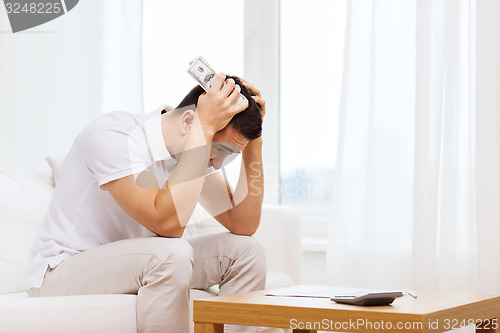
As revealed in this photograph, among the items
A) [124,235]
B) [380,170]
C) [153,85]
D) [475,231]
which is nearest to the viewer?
[124,235]

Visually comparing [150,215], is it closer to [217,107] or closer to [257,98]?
[217,107]

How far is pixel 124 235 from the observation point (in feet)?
5.62

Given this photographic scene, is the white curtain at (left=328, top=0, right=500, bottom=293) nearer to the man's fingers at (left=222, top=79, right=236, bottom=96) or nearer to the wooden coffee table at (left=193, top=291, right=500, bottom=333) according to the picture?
the wooden coffee table at (left=193, top=291, right=500, bottom=333)

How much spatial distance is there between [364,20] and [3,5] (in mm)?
1664

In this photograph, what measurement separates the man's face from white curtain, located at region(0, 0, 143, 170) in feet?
4.71

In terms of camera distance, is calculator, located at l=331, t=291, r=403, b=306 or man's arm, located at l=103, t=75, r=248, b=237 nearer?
calculator, located at l=331, t=291, r=403, b=306

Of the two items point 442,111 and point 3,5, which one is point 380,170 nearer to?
point 442,111

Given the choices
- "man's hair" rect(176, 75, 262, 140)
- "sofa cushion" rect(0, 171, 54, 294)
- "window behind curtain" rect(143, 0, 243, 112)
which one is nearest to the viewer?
"man's hair" rect(176, 75, 262, 140)

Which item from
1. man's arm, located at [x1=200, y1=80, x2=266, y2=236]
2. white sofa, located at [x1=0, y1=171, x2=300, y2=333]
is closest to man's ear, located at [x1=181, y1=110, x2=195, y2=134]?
man's arm, located at [x1=200, y1=80, x2=266, y2=236]

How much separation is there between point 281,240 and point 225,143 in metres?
0.66

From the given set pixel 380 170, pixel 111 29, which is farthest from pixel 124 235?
pixel 111 29

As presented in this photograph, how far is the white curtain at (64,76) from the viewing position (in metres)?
3.04

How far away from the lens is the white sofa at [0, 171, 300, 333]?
55.5 inches

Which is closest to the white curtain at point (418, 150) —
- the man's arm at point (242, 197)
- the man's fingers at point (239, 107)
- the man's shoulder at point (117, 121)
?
the man's arm at point (242, 197)
